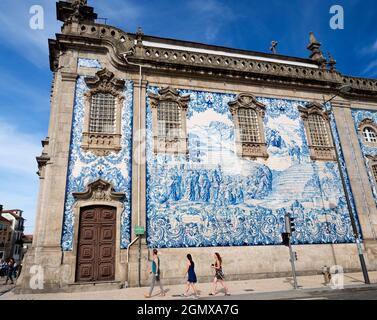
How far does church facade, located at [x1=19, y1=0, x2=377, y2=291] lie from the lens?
1102cm

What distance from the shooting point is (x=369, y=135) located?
16344mm

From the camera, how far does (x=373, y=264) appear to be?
44.1ft

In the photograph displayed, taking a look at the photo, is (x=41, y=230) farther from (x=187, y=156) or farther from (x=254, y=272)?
(x=254, y=272)

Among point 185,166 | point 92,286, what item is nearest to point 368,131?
point 185,166

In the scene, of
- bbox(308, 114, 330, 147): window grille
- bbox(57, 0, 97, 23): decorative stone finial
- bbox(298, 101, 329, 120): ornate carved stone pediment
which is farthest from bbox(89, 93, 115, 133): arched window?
bbox(308, 114, 330, 147): window grille

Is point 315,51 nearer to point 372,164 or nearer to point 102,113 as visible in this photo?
point 372,164

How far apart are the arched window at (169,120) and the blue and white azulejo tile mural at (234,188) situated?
47 cm

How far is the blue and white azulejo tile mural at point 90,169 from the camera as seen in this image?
36.1 ft

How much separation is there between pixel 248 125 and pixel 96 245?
8633 millimetres

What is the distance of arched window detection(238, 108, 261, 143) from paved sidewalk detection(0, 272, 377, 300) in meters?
6.24

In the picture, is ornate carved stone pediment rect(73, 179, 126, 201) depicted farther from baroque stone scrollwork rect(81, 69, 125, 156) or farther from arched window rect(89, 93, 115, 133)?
arched window rect(89, 93, 115, 133)

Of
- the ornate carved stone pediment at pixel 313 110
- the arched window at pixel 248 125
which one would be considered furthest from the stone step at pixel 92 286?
the ornate carved stone pediment at pixel 313 110
